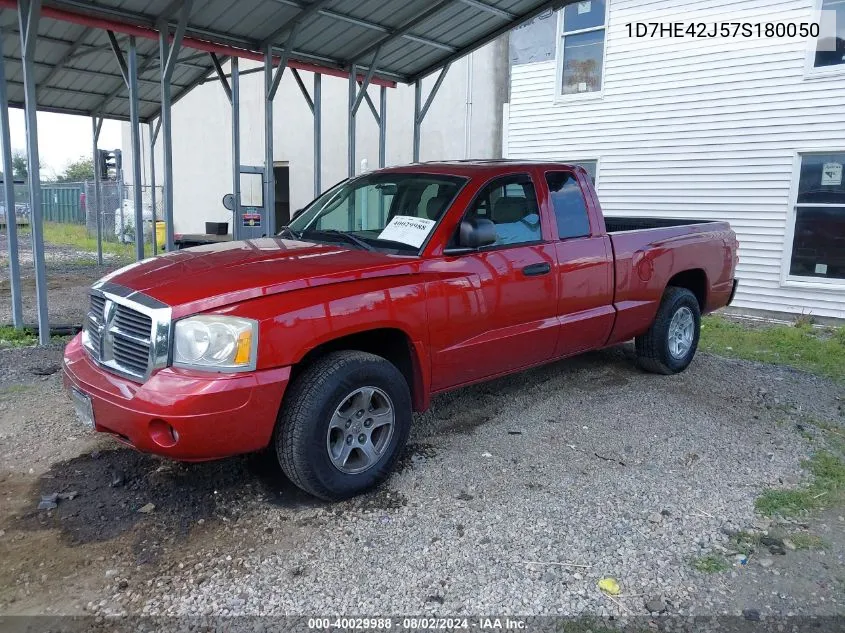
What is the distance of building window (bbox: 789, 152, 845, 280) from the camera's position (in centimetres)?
1004

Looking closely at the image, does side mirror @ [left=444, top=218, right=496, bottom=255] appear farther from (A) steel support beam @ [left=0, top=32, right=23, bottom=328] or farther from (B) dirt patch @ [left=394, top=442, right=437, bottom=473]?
(A) steel support beam @ [left=0, top=32, right=23, bottom=328]

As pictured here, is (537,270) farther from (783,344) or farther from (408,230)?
(783,344)

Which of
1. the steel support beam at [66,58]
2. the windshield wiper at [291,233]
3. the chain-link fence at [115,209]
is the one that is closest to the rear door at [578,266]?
the windshield wiper at [291,233]

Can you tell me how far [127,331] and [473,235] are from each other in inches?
81.9

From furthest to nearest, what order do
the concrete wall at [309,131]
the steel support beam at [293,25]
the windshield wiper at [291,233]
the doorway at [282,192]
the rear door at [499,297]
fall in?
1. the doorway at [282,192]
2. the concrete wall at [309,131]
3. the steel support beam at [293,25]
4. the windshield wiper at [291,233]
5. the rear door at [499,297]

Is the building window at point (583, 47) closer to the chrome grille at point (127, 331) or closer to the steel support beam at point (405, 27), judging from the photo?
the steel support beam at point (405, 27)

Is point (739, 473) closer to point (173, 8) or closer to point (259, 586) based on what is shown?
point (259, 586)

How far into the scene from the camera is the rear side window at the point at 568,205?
16.7 feet

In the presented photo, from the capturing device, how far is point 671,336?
633cm

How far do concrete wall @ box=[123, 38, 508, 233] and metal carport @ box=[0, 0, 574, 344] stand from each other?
120 inches

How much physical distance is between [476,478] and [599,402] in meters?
1.92

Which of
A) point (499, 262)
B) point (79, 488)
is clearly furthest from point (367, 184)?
point (79, 488)

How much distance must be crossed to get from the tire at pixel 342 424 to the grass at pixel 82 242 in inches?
505

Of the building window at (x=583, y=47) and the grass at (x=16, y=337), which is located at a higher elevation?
the building window at (x=583, y=47)
